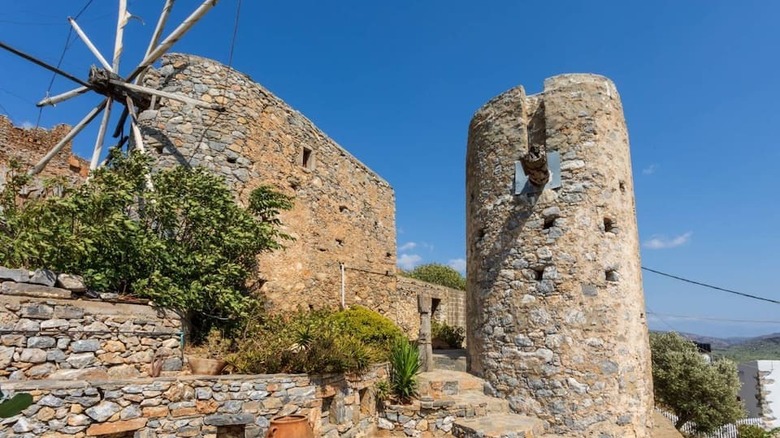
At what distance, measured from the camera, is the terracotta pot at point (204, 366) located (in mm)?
6918

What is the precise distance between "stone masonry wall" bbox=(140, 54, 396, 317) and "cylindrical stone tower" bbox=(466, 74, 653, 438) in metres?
4.84

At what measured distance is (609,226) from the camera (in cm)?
857

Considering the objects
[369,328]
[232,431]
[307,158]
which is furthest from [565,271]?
[307,158]

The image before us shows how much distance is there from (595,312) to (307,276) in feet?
23.5

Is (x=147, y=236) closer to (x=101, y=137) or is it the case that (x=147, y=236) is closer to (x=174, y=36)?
(x=101, y=137)

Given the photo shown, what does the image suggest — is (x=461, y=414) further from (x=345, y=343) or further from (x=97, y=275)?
Answer: (x=97, y=275)

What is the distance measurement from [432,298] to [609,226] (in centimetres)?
1148

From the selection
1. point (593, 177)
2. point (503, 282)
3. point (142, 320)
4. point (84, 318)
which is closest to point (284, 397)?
point (142, 320)

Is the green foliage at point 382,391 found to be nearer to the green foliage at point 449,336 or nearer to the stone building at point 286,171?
the stone building at point 286,171

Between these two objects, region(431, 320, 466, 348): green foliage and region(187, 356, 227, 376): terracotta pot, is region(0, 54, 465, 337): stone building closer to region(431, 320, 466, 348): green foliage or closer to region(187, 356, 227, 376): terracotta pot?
region(431, 320, 466, 348): green foliage

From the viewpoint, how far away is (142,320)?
689 cm

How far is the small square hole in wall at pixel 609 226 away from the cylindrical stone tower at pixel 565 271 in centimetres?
2

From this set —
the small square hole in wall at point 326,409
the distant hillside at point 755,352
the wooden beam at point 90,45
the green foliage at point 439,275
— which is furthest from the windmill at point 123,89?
the distant hillside at point 755,352

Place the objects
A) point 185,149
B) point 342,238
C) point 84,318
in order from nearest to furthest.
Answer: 1. point 84,318
2. point 185,149
3. point 342,238
